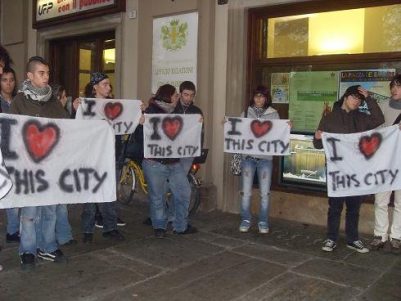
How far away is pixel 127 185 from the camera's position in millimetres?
8219

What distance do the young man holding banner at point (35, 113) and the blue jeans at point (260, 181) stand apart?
2.41m

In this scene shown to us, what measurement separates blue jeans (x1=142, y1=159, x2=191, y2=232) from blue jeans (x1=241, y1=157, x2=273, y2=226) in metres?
0.76

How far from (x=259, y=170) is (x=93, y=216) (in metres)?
2.11

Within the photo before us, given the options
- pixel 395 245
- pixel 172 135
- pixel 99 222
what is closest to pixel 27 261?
pixel 99 222

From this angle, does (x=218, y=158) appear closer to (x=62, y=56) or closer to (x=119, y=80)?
(x=119, y=80)

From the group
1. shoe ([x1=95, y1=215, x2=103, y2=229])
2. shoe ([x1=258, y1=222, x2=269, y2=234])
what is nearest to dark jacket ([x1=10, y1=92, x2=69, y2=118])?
shoe ([x1=95, y1=215, x2=103, y2=229])

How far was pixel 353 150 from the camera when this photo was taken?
5.45 metres

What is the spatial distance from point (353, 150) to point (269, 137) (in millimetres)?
1202

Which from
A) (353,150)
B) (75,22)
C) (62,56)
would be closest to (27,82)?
(353,150)

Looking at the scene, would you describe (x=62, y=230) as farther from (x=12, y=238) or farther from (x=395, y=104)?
(x=395, y=104)

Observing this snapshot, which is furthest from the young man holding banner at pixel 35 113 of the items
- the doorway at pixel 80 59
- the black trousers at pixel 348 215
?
the doorway at pixel 80 59

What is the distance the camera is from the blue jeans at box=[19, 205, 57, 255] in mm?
4820

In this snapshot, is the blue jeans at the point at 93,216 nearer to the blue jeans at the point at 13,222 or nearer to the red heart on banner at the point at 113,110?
the blue jeans at the point at 13,222

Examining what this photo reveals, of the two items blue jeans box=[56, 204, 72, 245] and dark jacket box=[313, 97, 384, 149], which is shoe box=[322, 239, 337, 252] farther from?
blue jeans box=[56, 204, 72, 245]
